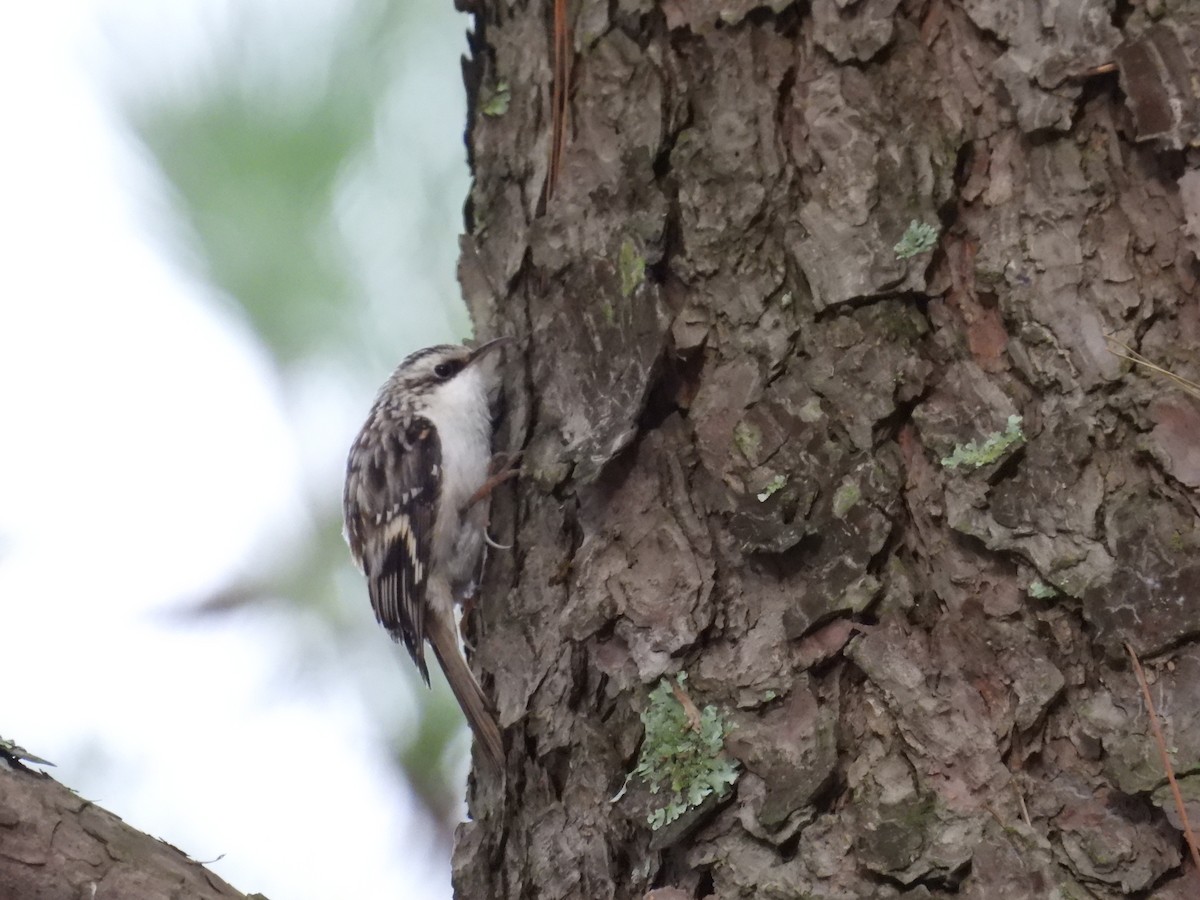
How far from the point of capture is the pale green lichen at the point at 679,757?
1399mm

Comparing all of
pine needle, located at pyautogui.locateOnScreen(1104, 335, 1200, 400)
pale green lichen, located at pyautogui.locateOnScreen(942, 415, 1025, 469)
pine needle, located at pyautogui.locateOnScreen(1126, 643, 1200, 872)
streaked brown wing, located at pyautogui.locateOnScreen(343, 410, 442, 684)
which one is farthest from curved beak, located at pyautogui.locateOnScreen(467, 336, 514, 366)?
pine needle, located at pyautogui.locateOnScreen(1126, 643, 1200, 872)

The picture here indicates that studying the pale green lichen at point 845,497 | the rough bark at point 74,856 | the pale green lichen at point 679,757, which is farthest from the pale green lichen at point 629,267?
the rough bark at point 74,856

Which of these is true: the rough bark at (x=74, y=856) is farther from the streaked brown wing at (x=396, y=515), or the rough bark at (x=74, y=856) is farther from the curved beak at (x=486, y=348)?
the streaked brown wing at (x=396, y=515)

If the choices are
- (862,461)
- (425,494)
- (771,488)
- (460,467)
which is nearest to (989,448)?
(862,461)

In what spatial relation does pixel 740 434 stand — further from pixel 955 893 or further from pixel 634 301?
pixel 955 893

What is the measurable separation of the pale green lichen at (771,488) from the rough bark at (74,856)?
768 mm

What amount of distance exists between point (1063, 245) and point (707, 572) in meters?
0.59

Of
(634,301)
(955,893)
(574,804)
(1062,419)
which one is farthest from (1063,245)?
(574,804)

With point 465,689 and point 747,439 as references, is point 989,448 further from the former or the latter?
point 465,689

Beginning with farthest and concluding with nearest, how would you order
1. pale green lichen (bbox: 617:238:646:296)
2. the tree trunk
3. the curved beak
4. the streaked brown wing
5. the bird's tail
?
1. the streaked brown wing
2. the curved beak
3. the bird's tail
4. pale green lichen (bbox: 617:238:646:296)
5. the tree trunk

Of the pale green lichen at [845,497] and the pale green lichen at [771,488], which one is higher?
the pale green lichen at [771,488]

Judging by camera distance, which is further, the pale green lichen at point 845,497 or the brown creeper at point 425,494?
the brown creeper at point 425,494

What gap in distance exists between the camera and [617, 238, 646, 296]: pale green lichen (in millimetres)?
1582

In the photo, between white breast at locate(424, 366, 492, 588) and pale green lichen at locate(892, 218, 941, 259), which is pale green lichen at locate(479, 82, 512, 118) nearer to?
white breast at locate(424, 366, 492, 588)
